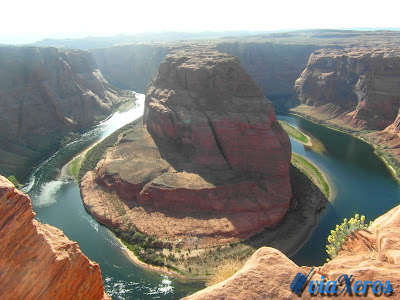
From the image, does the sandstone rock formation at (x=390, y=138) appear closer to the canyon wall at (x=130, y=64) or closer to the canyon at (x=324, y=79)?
the canyon at (x=324, y=79)

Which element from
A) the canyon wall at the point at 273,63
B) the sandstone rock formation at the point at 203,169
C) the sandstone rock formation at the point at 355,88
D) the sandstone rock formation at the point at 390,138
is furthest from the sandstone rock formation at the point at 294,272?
the canyon wall at the point at 273,63

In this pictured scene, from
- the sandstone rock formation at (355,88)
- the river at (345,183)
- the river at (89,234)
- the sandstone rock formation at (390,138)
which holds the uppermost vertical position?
the sandstone rock formation at (355,88)

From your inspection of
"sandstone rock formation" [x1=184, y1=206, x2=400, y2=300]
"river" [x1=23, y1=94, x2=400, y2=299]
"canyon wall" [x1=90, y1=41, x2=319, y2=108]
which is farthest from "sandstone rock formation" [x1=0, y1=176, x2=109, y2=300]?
"canyon wall" [x1=90, y1=41, x2=319, y2=108]

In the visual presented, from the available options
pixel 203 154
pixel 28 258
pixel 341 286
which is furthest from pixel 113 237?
pixel 341 286

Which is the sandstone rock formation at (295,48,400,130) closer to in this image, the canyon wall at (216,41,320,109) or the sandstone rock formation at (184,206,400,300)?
the canyon wall at (216,41,320,109)

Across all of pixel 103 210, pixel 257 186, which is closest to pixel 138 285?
pixel 103 210

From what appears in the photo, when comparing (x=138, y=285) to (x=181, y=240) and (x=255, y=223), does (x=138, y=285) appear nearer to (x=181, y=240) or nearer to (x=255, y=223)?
(x=181, y=240)
